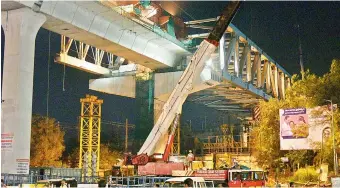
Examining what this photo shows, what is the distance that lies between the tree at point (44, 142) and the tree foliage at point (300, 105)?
81.4ft

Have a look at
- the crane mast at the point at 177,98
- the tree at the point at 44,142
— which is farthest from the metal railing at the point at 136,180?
the tree at the point at 44,142

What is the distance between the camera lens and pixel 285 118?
31.9 meters

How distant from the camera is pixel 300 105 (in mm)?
35344

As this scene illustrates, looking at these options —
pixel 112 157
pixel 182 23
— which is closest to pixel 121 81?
pixel 182 23

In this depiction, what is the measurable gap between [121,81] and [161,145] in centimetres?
2219

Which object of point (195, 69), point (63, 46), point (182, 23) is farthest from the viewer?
point (182, 23)

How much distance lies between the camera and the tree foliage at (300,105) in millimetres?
31266

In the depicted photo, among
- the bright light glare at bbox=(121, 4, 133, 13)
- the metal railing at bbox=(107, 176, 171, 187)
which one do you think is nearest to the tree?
the bright light glare at bbox=(121, 4, 133, 13)

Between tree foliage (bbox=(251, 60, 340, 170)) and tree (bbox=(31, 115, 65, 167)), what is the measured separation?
2481cm

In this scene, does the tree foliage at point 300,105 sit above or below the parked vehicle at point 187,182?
above

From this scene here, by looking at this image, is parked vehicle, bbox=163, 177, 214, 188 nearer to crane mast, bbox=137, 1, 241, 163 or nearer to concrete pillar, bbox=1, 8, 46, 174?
crane mast, bbox=137, 1, 241, 163

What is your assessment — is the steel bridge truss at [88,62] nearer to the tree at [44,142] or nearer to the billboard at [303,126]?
the tree at [44,142]

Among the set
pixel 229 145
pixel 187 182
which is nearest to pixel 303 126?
pixel 187 182

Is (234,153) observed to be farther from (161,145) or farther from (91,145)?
(161,145)
